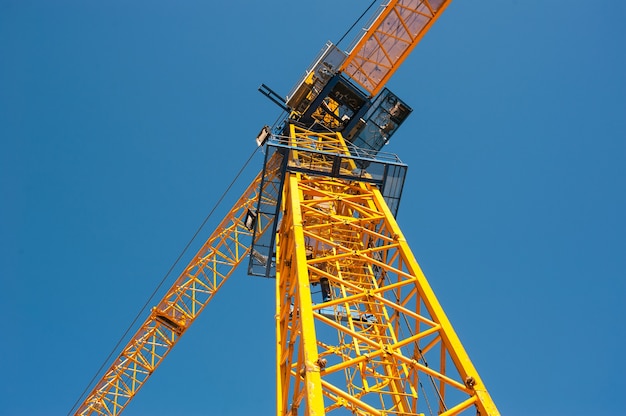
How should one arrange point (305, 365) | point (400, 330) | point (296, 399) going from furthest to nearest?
point (400, 330) → point (296, 399) → point (305, 365)

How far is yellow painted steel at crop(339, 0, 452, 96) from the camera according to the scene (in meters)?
16.2

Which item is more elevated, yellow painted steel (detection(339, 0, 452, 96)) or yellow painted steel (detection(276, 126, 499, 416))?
yellow painted steel (detection(339, 0, 452, 96))

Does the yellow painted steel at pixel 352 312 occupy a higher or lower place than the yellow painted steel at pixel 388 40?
lower

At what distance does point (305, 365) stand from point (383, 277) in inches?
220

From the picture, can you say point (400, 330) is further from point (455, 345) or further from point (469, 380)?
point (469, 380)

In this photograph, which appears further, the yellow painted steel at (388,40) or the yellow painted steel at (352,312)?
the yellow painted steel at (388,40)

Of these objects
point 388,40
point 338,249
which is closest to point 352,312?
point 338,249

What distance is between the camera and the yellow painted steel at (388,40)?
16156mm

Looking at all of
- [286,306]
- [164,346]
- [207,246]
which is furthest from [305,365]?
[164,346]

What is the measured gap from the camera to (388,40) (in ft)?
56.0

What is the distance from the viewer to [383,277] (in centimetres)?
1124

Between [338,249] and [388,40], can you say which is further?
[388,40]

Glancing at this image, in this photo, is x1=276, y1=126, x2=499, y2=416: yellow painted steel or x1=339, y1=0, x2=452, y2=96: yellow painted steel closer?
x1=276, y1=126, x2=499, y2=416: yellow painted steel

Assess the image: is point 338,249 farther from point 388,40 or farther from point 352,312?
point 388,40
